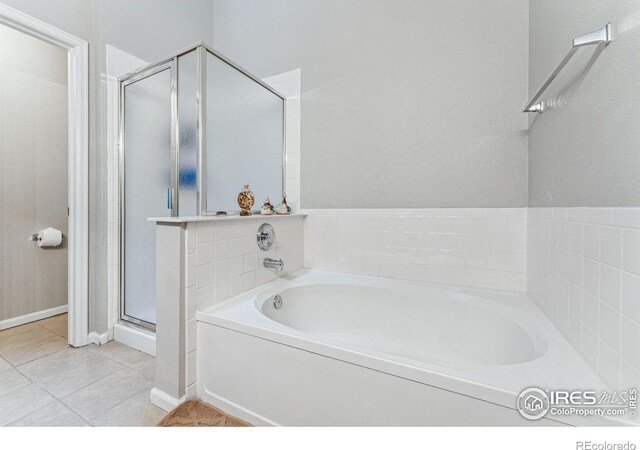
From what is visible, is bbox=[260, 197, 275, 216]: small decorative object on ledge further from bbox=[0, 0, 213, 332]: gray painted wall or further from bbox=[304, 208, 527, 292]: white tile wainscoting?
bbox=[0, 0, 213, 332]: gray painted wall

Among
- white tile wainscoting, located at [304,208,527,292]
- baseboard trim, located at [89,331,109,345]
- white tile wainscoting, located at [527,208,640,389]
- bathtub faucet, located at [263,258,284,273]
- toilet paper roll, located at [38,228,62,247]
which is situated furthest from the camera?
toilet paper roll, located at [38,228,62,247]

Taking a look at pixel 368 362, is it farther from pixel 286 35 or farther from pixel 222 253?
pixel 286 35

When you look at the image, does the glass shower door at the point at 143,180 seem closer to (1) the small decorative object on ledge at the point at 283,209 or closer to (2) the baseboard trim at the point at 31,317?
(1) the small decorative object on ledge at the point at 283,209

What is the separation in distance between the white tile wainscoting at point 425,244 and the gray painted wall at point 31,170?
2.30 m

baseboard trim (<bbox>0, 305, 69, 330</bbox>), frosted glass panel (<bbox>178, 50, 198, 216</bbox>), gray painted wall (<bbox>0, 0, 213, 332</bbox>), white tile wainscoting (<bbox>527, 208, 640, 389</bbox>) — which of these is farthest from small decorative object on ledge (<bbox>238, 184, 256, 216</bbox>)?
baseboard trim (<bbox>0, 305, 69, 330</bbox>)

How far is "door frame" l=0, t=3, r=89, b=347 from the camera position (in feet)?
5.72

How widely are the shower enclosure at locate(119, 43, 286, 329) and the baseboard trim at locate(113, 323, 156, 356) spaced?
6 centimetres

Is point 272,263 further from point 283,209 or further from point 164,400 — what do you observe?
point 164,400

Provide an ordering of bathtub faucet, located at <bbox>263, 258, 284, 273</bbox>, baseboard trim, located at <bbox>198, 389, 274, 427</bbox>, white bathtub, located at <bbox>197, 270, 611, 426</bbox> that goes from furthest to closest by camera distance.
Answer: bathtub faucet, located at <bbox>263, 258, 284, 273</bbox> < baseboard trim, located at <bbox>198, 389, 274, 427</bbox> < white bathtub, located at <bbox>197, 270, 611, 426</bbox>

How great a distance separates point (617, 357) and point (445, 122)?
1442 mm

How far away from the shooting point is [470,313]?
145 centimetres

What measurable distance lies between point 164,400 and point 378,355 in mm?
1039

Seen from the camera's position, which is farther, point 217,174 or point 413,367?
point 217,174

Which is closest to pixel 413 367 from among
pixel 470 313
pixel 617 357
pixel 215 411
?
pixel 617 357
